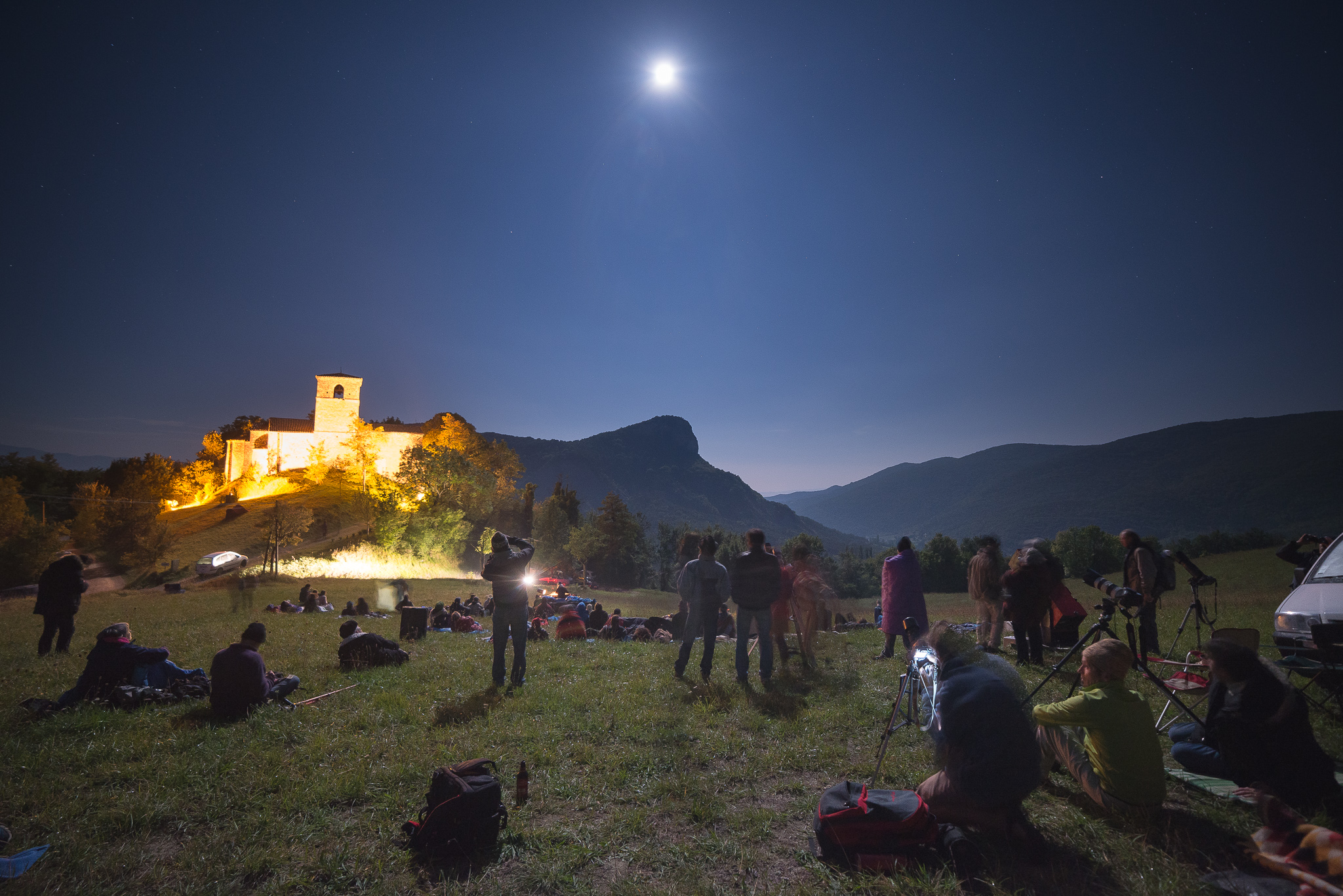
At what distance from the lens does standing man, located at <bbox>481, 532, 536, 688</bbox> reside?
8633 millimetres

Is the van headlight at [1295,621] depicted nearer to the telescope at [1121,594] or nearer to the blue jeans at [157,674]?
the telescope at [1121,594]

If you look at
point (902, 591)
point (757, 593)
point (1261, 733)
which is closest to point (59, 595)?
point (757, 593)

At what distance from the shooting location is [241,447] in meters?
71.1

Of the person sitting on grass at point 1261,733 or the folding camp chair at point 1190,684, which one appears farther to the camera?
the folding camp chair at point 1190,684

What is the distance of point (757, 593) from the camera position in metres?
8.61

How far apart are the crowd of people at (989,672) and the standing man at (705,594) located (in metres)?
0.02

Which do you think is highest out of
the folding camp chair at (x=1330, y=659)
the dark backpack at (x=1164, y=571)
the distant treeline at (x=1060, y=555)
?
the dark backpack at (x=1164, y=571)

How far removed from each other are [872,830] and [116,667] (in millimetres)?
9539

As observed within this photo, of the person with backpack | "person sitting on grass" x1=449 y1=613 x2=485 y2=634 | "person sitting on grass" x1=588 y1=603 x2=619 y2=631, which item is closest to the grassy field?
the person with backpack

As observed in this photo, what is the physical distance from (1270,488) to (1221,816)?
907 feet

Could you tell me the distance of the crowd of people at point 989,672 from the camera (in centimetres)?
398

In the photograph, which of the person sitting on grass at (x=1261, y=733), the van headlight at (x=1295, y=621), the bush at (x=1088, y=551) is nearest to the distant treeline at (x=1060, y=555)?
the bush at (x=1088, y=551)

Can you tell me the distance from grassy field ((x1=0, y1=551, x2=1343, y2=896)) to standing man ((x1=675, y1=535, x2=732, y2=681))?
675 millimetres

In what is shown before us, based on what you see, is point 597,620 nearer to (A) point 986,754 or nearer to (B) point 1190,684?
(B) point 1190,684
